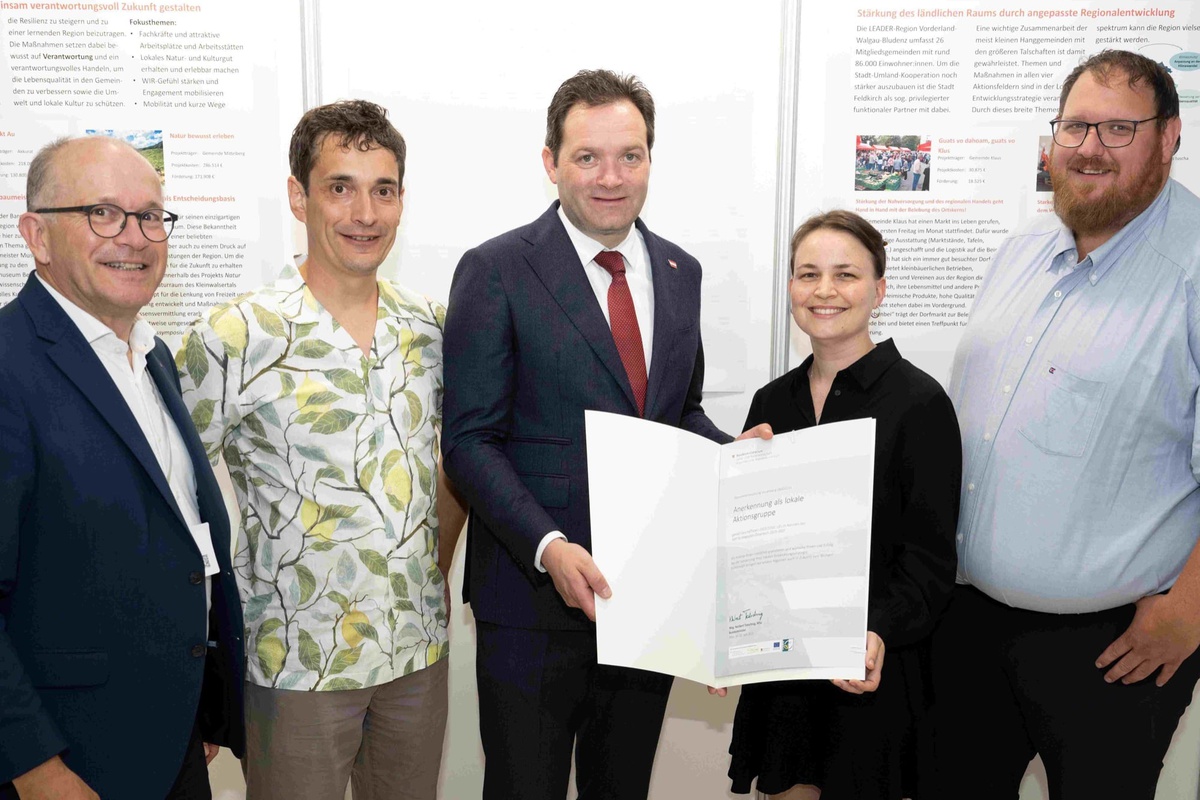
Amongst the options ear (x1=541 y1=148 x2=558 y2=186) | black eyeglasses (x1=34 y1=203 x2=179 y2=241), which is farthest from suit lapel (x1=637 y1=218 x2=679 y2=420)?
black eyeglasses (x1=34 y1=203 x2=179 y2=241)

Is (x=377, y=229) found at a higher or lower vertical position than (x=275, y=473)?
higher

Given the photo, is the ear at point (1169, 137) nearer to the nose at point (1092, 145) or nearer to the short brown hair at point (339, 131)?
the nose at point (1092, 145)

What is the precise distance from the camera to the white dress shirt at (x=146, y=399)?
1873mm

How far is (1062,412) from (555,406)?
1269mm

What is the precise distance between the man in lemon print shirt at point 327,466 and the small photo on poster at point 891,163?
1735 mm

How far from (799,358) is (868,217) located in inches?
22.3

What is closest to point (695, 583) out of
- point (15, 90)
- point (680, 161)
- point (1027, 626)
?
point (1027, 626)

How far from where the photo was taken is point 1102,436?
2.20 m

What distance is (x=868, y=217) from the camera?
325 cm

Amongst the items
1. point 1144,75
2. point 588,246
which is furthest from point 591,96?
point 1144,75

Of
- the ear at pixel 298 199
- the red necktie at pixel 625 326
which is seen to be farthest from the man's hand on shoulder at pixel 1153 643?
the ear at pixel 298 199

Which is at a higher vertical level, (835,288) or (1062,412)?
(835,288)

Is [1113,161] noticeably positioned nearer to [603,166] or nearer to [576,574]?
[603,166]

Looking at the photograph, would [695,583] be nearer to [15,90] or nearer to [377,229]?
[377,229]
